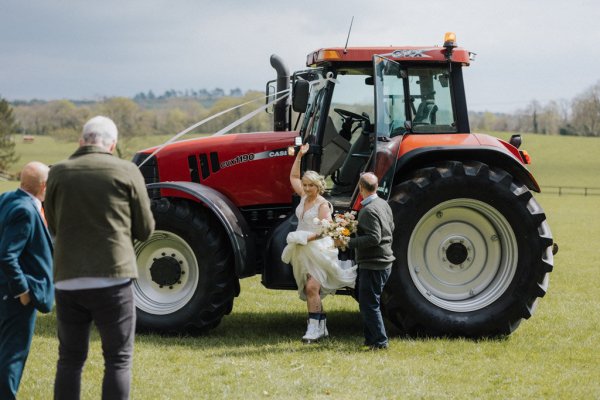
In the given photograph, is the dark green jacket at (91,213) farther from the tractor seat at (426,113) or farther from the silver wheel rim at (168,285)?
the tractor seat at (426,113)

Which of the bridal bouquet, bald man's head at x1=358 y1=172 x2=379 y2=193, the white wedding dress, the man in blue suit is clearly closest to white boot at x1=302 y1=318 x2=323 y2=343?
the white wedding dress

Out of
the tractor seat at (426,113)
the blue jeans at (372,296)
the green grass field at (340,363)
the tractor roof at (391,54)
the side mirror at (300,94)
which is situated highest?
the tractor roof at (391,54)

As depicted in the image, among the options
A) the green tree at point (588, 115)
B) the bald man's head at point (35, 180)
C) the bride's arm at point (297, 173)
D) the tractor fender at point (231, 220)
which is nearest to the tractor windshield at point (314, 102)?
the bride's arm at point (297, 173)

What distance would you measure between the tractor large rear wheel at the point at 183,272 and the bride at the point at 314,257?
0.72 metres

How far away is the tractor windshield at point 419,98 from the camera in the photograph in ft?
26.6

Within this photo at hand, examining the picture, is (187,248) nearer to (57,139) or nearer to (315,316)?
(315,316)

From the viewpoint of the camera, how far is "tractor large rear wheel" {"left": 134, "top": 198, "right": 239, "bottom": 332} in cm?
809

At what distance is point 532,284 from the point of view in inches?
314

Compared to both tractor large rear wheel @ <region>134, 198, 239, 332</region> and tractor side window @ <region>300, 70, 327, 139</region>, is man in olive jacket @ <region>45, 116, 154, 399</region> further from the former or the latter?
tractor side window @ <region>300, 70, 327, 139</region>

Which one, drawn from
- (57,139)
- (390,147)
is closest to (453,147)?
(390,147)

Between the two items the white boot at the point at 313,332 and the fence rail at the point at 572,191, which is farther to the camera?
the fence rail at the point at 572,191

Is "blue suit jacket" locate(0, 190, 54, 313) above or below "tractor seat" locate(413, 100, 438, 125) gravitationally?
below

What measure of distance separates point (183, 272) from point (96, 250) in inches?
146

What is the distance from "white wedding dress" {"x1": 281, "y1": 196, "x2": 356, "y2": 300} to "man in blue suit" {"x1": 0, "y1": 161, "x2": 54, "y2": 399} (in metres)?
2.92
